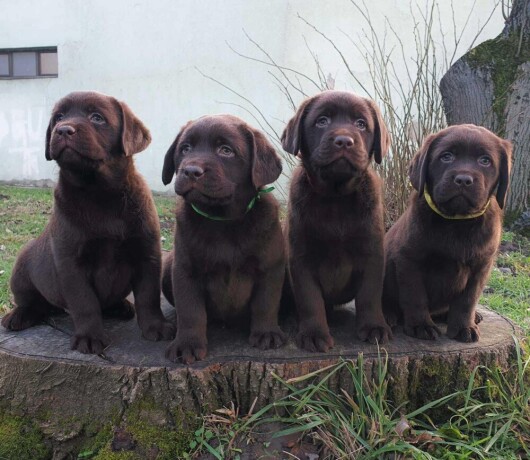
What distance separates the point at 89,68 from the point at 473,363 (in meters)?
11.9

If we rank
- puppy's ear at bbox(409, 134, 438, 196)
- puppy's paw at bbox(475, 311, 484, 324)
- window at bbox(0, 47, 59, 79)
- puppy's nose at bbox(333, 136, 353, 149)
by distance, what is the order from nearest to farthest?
puppy's nose at bbox(333, 136, 353, 149) < puppy's ear at bbox(409, 134, 438, 196) < puppy's paw at bbox(475, 311, 484, 324) < window at bbox(0, 47, 59, 79)

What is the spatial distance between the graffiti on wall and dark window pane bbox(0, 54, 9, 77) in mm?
1036

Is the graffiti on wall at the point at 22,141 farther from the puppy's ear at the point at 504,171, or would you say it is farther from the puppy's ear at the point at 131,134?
the puppy's ear at the point at 504,171

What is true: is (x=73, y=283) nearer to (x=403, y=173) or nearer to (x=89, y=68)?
(x=403, y=173)

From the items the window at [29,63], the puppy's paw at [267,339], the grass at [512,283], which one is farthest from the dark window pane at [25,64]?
the puppy's paw at [267,339]

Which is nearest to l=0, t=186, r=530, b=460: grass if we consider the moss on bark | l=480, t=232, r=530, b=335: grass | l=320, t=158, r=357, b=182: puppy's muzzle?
l=320, t=158, r=357, b=182: puppy's muzzle

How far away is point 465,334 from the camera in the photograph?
118 inches

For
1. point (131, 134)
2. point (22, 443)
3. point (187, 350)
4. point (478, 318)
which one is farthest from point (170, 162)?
point (478, 318)

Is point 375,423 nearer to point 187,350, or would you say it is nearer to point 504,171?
point 187,350

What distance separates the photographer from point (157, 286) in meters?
3.08

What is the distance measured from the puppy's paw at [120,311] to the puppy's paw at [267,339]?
936 millimetres

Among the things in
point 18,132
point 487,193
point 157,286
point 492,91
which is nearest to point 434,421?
point 487,193

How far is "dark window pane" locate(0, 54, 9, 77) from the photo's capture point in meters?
13.7

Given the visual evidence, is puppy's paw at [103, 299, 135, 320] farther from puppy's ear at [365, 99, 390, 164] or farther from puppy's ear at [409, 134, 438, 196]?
puppy's ear at [409, 134, 438, 196]
